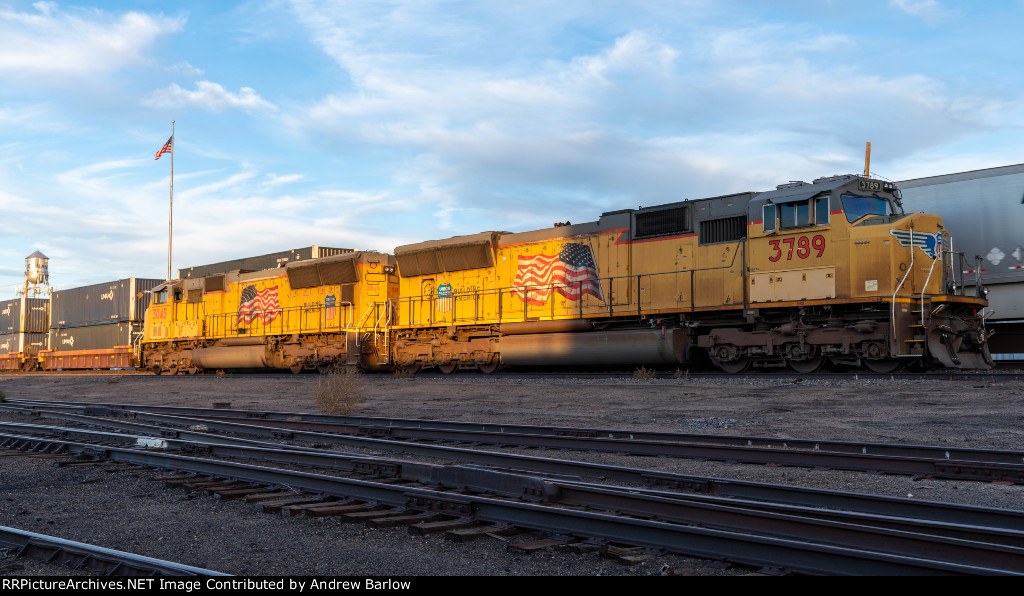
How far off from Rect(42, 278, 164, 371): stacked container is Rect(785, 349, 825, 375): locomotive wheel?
2573 cm

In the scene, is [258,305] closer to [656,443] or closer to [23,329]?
[656,443]

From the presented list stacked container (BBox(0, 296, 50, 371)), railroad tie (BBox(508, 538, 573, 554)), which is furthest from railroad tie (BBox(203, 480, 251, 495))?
stacked container (BBox(0, 296, 50, 371))

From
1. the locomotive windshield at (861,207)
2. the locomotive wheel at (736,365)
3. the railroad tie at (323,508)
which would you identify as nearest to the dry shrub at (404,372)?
the locomotive wheel at (736,365)

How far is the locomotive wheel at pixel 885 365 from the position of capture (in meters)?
13.3

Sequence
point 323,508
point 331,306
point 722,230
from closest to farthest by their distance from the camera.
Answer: point 323,508 < point 722,230 < point 331,306

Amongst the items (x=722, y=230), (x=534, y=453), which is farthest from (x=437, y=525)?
(x=722, y=230)

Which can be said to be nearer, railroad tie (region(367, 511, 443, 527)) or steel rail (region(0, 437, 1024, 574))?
steel rail (region(0, 437, 1024, 574))

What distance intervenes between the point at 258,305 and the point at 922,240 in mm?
19740

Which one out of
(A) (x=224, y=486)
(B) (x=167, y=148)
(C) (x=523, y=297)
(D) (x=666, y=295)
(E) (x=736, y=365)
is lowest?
(A) (x=224, y=486)

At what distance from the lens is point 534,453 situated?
8062 millimetres

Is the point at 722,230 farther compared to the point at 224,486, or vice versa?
the point at 722,230

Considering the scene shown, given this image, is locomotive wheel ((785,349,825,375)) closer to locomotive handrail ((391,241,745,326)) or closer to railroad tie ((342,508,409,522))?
locomotive handrail ((391,241,745,326))

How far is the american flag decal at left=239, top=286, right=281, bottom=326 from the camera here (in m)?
24.9

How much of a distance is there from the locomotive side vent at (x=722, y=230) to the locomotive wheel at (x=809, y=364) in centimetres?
254
